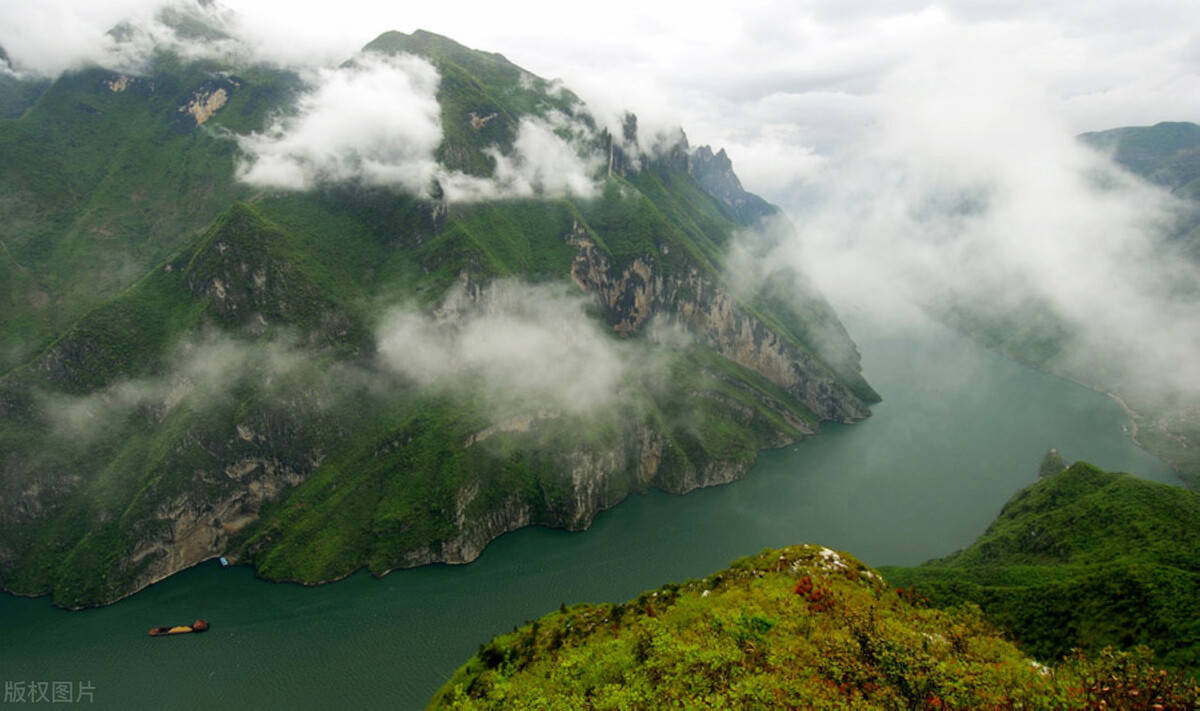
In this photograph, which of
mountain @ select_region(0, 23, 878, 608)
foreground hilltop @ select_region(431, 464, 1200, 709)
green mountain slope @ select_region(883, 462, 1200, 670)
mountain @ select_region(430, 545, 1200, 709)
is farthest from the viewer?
mountain @ select_region(0, 23, 878, 608)

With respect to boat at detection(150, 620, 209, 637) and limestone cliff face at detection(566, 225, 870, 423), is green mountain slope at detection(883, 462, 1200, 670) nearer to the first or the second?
limestone cliff face at detection(566, 225, 870, 423)

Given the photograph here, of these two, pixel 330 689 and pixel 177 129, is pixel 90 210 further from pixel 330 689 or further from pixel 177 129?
pixel 330 689

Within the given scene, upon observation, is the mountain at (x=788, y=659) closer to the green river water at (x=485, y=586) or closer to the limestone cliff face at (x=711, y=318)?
the green river water at (x=485, y=586)

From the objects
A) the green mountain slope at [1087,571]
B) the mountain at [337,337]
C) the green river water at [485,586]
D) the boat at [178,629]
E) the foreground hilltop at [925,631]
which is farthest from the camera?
the mountain at [337,337]

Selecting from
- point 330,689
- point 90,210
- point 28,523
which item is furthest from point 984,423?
point 90,210

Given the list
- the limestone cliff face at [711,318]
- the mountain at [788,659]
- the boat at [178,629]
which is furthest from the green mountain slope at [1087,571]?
the boat at [178,629]

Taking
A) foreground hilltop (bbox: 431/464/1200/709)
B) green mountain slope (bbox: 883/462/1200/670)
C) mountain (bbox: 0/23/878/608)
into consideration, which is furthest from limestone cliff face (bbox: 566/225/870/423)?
foreground hilltop (bbox: 431/464/1200/709)
